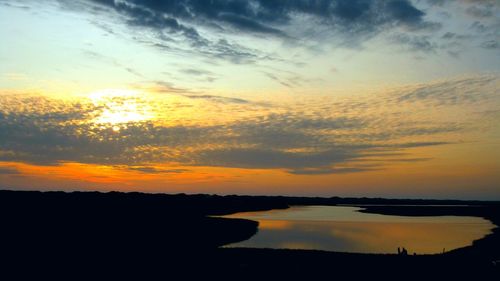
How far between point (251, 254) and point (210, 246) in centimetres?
702

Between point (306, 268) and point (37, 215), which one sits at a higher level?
point (37, 215)

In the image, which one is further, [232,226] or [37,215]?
[232,226]

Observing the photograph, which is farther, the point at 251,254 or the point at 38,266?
the point at 251,254

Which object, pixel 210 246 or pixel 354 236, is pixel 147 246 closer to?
pixel 210 246

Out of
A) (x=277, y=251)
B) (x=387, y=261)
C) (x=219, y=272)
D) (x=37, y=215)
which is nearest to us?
(x=219, y=272)

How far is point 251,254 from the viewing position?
36906mm

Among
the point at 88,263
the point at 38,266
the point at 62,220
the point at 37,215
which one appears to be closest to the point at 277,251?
the point at 88,263

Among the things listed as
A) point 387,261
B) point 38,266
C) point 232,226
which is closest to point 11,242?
point 38,266

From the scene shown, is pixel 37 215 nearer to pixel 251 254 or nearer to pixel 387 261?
pixel 251 254

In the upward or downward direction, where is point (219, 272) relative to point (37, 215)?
downward

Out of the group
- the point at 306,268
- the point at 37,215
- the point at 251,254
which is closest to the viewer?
the point at 306,268

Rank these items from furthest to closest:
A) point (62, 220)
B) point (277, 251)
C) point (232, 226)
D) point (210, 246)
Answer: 1. point (232, 226)
2. point (62, 220)
3. point (210, 246)
4. point (277, 251)

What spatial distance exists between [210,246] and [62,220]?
17170 millimetres

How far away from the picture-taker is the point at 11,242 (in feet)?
110
